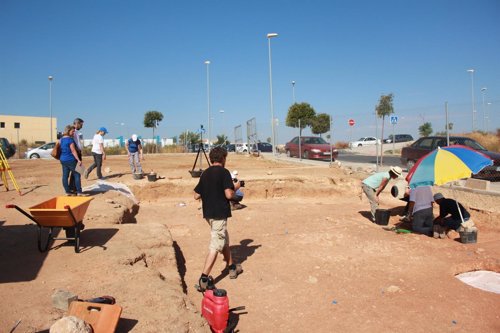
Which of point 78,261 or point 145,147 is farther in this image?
point 145,147

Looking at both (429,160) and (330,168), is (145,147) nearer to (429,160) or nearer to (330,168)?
(330,168)

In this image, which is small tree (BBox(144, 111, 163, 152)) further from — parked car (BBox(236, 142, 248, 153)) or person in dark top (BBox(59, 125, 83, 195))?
person in dark top (BBox(59, 125, 83, 195))

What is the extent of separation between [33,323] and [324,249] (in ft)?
15.5

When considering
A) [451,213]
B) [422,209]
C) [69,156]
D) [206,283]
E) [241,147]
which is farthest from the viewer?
[241,147]

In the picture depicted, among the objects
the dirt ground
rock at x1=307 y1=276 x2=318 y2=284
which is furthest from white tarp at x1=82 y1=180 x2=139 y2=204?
rock at x1=307 y1=276 x2=318 y2=284

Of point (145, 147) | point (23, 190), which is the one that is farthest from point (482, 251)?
point (145, 147)

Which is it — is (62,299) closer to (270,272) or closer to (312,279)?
(270,272)

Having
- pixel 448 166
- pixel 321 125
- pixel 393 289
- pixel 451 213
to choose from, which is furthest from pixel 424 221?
pixel 321 125

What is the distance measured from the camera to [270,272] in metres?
5.73

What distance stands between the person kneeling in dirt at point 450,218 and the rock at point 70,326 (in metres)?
6.55

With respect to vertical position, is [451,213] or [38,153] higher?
[38,153]

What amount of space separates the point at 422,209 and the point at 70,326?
6.51m

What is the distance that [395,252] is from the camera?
6605 millimetres

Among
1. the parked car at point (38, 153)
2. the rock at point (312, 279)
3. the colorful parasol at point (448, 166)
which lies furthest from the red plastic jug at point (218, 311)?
the parked car at point (38, 153)
